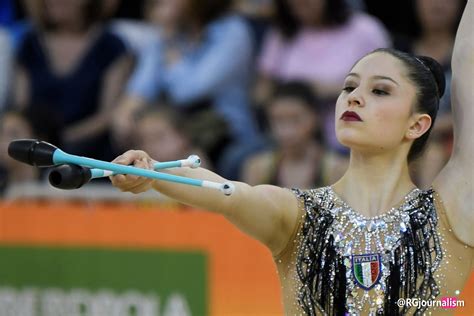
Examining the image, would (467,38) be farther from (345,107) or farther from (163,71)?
(163,71)

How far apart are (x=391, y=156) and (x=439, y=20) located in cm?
293

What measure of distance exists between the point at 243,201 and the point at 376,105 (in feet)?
1.72

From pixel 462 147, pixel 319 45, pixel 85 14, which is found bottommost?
pixel 462 147

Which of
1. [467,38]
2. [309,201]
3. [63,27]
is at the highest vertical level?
[63,27]

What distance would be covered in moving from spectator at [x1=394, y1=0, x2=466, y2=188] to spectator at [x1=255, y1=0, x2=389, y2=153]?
0.23 meters

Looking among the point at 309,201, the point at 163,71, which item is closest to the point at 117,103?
the point at 163,71

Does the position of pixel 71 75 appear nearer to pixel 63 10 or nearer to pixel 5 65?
pixel 63 10

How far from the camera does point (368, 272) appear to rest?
2918 mm

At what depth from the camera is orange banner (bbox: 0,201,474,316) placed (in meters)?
5.00

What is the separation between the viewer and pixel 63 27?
7195 mm

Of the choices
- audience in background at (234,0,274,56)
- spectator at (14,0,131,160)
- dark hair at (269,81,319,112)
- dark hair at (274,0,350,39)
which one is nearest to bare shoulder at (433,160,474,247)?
dark hair at (269,81,319,112)

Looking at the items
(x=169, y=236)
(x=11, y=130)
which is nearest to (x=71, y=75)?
Answer: (x=11, y=130)

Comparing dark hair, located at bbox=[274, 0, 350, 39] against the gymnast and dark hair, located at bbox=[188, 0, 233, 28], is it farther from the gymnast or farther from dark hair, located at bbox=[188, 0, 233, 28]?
the gymnast

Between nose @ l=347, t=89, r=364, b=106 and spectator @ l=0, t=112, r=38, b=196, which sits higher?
spectator @ l=0, t=112, r=38, b=196
